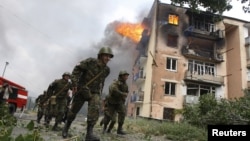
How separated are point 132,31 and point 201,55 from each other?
9.82 m

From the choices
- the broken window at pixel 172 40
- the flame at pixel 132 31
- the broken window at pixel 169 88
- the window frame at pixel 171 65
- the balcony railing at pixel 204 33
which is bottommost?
the broken window at pixel 169 88

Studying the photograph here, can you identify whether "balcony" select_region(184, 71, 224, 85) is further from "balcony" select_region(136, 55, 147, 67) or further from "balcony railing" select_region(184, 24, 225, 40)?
"balcony" select_region(136, 55, 147, 67)

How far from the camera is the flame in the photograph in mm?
34281

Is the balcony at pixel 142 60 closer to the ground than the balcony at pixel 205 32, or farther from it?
closer to the ground

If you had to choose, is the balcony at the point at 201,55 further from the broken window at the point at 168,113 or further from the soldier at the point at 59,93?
the soldier at the point at 59,93

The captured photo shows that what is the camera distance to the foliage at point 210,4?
14320 millimetres

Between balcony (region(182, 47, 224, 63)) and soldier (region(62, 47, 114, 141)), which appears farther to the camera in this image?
→ balcony (region(182, 47, 224, 63))

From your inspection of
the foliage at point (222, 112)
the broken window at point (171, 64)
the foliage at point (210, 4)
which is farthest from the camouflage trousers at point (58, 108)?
the broken window at point (171, 64)

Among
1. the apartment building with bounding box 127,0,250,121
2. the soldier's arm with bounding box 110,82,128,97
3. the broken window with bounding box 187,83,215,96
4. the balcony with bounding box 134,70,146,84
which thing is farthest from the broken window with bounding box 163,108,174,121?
the soldier's arm with bounding box 110,82,128,97

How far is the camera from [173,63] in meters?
28.8

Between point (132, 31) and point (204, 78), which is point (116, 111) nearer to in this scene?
point (204, 78)

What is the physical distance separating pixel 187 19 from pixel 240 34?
21.6 feet

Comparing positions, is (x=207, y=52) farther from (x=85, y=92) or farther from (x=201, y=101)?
(x=85, y=92)

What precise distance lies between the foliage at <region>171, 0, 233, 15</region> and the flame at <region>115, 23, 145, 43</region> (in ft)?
62.3
